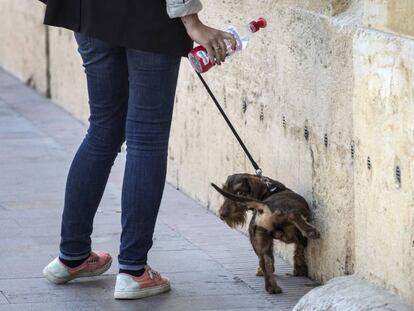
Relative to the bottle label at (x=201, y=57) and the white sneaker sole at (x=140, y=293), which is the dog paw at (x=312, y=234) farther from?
the bottle label at (x=201, y=57)

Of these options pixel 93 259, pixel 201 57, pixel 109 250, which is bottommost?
pixel 109 250

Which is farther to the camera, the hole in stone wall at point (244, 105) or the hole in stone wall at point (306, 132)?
the hole in stone wall at point (244, 105)

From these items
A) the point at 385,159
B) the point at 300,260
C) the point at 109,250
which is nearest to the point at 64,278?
the point at 109,250

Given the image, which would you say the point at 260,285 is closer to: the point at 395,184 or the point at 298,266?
the point at 298,266

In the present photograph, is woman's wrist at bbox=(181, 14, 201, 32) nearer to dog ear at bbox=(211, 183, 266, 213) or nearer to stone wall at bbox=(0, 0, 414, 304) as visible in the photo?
stone wall at bbox=(0, 0, 414, 304)

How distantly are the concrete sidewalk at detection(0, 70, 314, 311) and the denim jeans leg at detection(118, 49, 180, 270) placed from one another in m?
0.30

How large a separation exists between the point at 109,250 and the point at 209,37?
1571 mm

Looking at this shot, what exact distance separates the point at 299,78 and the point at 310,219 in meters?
0.62

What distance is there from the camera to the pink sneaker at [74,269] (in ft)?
16.9

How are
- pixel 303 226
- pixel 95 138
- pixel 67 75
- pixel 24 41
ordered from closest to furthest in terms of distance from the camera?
pixel 95 138 → pixel 303 226 → pixel 67 75 → pixel 24 41

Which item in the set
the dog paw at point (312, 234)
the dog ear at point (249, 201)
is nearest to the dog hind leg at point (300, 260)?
the dog paw at point (312, 234)

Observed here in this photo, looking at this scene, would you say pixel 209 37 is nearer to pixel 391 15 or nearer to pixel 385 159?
pixel 391 15

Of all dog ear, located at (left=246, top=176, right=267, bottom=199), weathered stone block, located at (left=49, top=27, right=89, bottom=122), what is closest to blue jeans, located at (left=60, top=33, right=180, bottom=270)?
dog ear, located at (left=246, top=176, right=267, bottom=199)

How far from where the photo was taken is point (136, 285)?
4.93 meters
